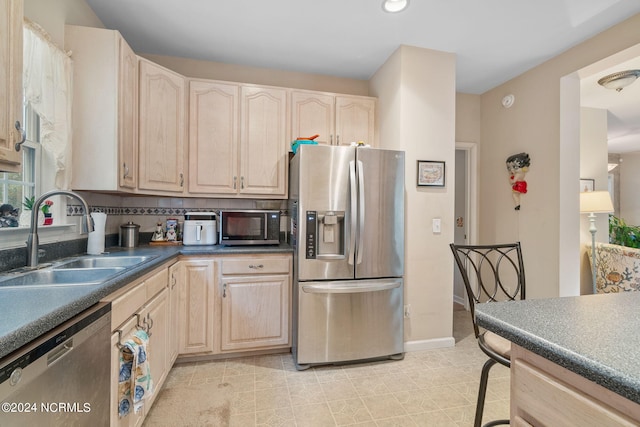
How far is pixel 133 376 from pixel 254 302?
3.50 ft

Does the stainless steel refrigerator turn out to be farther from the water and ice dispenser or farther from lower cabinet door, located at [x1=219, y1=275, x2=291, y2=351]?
lower cabinet door, located at [x1=219, y1=275, x2=291, y2=351]

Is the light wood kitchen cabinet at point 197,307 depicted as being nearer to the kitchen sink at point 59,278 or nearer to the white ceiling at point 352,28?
the kitchen sink at point 59,278

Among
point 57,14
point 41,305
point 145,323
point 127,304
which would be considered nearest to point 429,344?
point 145,323

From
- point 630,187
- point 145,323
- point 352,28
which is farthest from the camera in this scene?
point 630,187

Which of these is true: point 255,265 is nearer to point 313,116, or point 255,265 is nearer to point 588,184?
point 313,116

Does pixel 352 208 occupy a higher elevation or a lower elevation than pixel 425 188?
lower

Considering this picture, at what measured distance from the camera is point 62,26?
1830 millimetres

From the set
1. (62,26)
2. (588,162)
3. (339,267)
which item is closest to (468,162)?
(588,162)

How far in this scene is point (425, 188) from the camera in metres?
2.57

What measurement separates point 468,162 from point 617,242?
317 centimetres

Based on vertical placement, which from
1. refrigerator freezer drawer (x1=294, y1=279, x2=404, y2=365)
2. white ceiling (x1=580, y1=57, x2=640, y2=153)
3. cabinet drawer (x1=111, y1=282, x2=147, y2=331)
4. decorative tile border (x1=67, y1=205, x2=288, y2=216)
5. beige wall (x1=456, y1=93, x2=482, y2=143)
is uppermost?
white ceiling (x1=580, y1=57, x2=640, y2=153)

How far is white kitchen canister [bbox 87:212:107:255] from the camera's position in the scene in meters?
1.96

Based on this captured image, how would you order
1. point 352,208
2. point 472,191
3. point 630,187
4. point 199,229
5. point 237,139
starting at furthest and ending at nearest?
point 630,187 → point 472,191 → point 237,139 → point 199,229 → point 352,208

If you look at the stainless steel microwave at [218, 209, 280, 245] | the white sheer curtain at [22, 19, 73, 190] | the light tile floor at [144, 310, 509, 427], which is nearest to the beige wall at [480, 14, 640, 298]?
the light tile floor at [144, 310, 509, 427]
